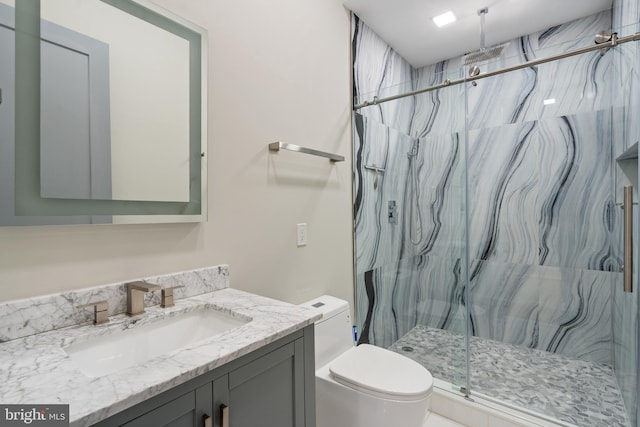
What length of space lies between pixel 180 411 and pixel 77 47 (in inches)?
41.1

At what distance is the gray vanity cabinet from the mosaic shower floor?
4.38 ft

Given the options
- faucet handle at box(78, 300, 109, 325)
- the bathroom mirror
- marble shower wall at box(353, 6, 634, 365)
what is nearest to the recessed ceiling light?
marble shower wall at box(353, 6, 634, 365)

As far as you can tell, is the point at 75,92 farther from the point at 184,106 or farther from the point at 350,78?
the point at 350,78

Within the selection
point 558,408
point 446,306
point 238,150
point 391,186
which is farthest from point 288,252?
point 558,408

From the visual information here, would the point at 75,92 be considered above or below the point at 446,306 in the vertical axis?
above

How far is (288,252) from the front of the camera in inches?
65.5

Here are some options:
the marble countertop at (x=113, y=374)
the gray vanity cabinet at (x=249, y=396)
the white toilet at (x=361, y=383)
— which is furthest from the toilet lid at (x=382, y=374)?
the marble countertop at (x=113, y=374)

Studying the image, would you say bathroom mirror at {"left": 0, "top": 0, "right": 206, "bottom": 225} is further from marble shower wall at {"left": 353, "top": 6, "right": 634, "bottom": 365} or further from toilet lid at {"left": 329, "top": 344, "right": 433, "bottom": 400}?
marble shower wall at {"left": 353, "top": 6, "right": 634, "bottom": 365}

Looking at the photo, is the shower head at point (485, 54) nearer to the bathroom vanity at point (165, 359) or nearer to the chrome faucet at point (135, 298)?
the bathroom vanity at point (165, 359)

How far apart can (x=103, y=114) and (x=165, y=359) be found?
0.77 metres

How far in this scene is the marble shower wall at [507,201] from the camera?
6.79 ft

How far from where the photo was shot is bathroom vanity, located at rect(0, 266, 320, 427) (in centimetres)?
59

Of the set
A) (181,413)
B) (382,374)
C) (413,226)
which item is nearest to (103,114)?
(181,413)

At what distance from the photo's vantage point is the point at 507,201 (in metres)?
2.55
